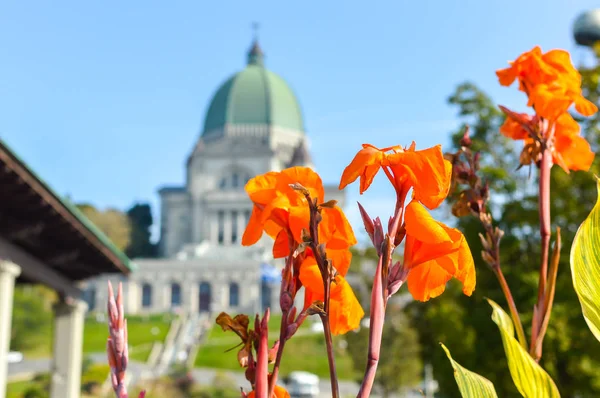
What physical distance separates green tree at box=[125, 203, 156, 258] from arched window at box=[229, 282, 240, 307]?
1581cm

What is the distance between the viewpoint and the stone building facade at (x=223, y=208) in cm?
6888

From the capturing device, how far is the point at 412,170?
3.20ft

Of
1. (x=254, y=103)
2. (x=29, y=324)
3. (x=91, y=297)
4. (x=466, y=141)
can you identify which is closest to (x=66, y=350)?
(x=466, y=141)

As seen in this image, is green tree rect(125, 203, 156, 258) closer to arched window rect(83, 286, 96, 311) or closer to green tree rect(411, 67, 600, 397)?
arched window rect(83, 286, 96, 311)

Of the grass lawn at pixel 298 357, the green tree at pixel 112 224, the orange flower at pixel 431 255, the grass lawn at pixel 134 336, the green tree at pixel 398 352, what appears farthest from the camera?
the green tree at pixel 112 224

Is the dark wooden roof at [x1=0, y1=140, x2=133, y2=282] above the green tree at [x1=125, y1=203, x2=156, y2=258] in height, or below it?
below

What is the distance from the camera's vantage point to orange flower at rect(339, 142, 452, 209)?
3.15 feet

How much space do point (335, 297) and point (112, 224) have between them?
7732 cm

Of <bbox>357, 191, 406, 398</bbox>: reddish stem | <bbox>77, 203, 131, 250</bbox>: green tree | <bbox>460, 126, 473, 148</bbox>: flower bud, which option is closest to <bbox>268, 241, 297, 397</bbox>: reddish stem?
<bbox>357, 191, 406, 398</bbox>: reddish stem

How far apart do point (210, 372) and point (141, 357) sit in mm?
7674

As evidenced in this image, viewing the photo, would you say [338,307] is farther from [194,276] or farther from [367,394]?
[194,276]

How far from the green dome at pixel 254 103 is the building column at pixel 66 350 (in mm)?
68737

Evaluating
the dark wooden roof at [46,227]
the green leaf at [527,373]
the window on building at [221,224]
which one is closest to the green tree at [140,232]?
the window on building at [221,224]

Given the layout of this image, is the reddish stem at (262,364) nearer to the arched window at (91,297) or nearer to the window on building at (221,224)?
the window on building at (221,224)
